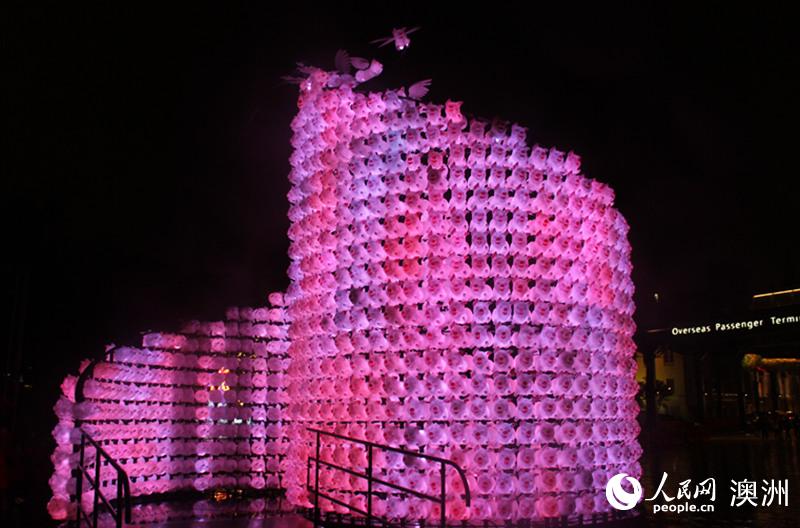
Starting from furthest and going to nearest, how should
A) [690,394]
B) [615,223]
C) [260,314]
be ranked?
[690,394] < [260,314] < [615,223]

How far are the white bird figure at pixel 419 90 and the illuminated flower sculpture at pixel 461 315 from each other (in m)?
0.12

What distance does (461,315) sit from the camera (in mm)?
7789

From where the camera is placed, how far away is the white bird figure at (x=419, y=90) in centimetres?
855

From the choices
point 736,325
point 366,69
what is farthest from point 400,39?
point 736,325

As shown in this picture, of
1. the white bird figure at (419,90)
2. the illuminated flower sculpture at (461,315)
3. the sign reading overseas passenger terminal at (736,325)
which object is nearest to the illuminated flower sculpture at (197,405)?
the illuminated flower sculpture at (461,315)

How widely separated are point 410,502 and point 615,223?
4238 mm

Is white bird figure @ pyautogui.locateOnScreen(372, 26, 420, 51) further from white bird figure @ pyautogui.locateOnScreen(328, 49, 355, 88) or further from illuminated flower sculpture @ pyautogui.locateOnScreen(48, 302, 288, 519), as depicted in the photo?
illuminated flower sculpture @ pyautogui.locateOnScreen(48, 302, 288, 519)

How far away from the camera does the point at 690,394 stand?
3847cm

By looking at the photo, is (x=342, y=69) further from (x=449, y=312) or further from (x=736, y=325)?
(x=736, y=325)

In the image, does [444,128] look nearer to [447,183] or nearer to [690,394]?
[447,183]

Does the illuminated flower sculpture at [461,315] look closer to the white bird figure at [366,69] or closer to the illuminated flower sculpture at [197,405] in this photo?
the white bird figure at [366,69]

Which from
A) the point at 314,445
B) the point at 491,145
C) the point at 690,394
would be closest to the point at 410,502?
the point at 314,445

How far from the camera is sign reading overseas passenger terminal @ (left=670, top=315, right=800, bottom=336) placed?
22156 mm

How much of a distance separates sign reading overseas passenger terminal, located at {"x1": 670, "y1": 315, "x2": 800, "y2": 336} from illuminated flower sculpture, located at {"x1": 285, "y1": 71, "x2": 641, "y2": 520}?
15.7m
